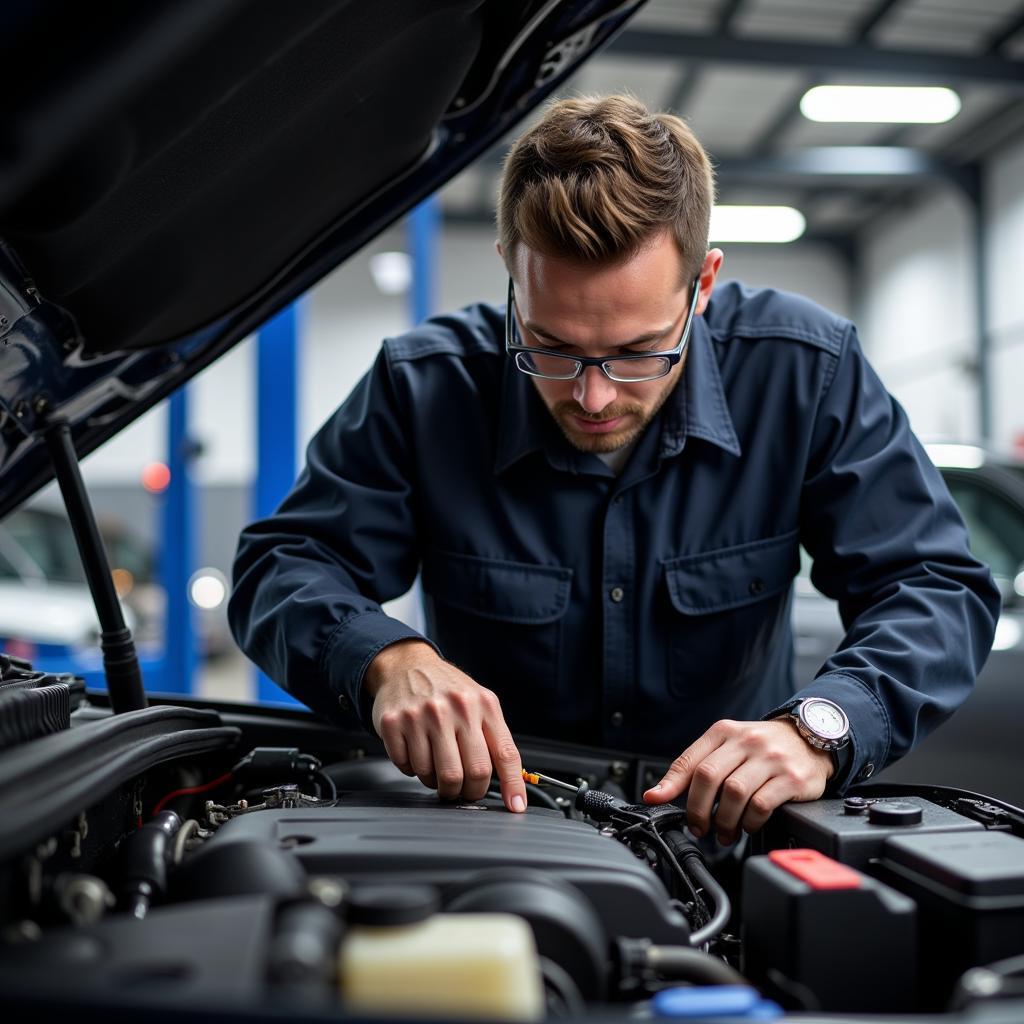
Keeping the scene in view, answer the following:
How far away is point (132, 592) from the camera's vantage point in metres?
7.03

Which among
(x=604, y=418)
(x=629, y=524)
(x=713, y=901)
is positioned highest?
(x=604, y=418)

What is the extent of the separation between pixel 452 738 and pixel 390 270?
9100 mm

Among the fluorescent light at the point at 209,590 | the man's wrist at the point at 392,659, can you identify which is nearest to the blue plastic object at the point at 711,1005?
the man's wrist at the point at 392,659

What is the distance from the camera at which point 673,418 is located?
1524mm

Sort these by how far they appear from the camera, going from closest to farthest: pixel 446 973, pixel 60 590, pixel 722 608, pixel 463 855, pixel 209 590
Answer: pixel 446 973, pixel 463 855, pixel 722 608, pixel 60 590, pixel 209 590

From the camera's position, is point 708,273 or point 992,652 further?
point 992,652

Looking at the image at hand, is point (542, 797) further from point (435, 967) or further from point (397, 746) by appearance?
point (435, 967)

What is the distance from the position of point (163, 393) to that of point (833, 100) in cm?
664

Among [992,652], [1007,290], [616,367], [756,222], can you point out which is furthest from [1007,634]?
[756,222]

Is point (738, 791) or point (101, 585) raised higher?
point (101, 585)

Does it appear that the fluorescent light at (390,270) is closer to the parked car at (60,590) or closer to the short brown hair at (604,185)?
the parked car at (60,590)

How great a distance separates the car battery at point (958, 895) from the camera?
27.9 inches

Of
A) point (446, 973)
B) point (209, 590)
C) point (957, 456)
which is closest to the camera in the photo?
point (446, 973)

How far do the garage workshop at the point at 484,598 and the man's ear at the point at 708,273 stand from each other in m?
0.02
